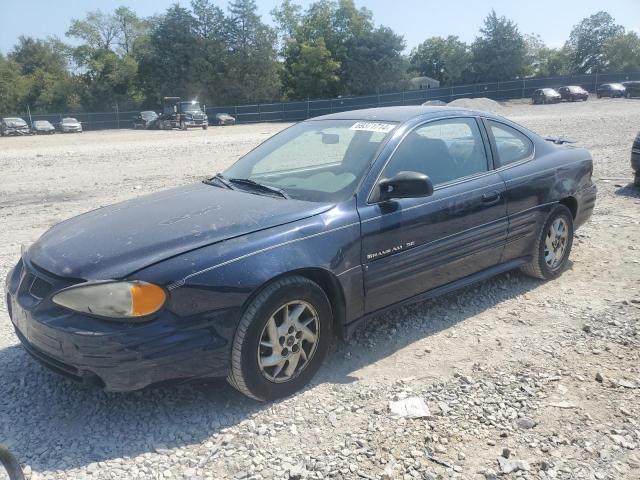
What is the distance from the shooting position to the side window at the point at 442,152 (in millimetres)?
3838

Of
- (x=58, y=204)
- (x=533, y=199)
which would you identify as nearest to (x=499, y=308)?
(x=533, y=199)

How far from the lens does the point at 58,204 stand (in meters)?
8.80

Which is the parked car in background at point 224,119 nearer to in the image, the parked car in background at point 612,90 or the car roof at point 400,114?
the parked car in background at point 612,90

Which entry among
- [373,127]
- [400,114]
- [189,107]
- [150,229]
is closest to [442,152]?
[400,114]

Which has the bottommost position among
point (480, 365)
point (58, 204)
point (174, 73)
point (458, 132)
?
point (480, 365)

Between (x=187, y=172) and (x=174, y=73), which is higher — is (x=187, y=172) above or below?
below

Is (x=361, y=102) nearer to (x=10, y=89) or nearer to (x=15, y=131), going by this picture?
(x=15, y=131)

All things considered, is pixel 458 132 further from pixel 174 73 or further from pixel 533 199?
pixel 174 73

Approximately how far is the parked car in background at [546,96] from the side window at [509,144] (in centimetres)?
4705

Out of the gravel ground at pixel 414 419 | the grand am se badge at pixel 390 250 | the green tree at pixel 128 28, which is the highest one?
the green tree at pixel 128 28

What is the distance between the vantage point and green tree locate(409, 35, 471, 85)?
226ft

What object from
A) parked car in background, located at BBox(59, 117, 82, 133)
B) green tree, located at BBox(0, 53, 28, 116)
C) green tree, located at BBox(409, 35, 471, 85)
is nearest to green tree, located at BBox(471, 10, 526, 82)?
green tree, located at BBox(409, 35, 471, 85)

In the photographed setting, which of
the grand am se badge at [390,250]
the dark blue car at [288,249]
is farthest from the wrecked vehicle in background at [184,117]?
the grand am se badge at [390,250]

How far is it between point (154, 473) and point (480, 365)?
2.08 meters
